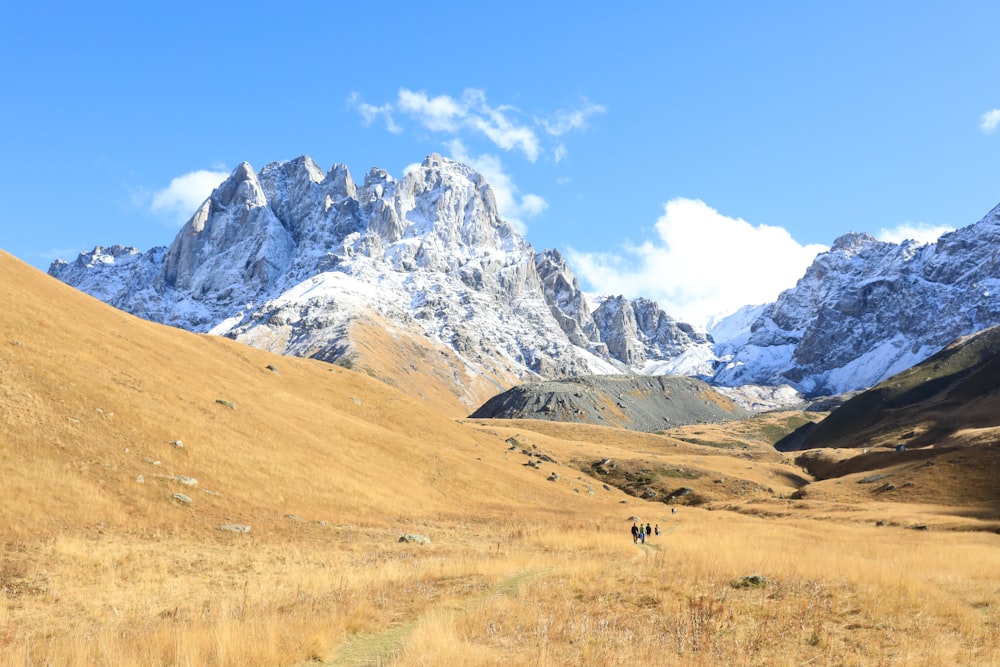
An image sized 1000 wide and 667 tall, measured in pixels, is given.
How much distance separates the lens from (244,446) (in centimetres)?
3919

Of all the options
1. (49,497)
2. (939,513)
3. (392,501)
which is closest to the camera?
(49,497)

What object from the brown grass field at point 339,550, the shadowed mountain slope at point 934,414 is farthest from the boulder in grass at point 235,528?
the shadowed mountain slope at point 934,414

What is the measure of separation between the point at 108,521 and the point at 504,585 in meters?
17.1

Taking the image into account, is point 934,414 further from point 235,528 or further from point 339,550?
point 235,528

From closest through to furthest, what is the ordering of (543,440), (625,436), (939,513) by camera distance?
(939,513), (543,440), (625,436)

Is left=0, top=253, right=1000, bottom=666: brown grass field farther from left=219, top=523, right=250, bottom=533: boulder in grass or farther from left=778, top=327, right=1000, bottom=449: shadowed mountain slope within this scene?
left=778, top=327, right=1000, bottom=449: shadowed mountain slope

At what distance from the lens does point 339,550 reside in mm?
27094

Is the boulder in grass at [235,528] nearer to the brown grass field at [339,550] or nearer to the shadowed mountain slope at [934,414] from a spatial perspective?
the brown grass field at [339,550]

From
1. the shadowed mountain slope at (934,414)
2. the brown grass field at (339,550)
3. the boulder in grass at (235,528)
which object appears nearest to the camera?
the brown grass field at (339,550)

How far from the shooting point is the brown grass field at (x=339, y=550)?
1195 cm

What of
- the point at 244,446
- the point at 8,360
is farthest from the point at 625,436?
the point at 8,360

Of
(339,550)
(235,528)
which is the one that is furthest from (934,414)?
(235,528)

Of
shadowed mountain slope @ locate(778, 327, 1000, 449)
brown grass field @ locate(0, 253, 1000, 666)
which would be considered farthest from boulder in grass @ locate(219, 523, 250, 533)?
shadowed mountain slope @ locate(778, 327, 1000, 449)

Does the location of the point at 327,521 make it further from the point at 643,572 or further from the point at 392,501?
the point at 643,572
